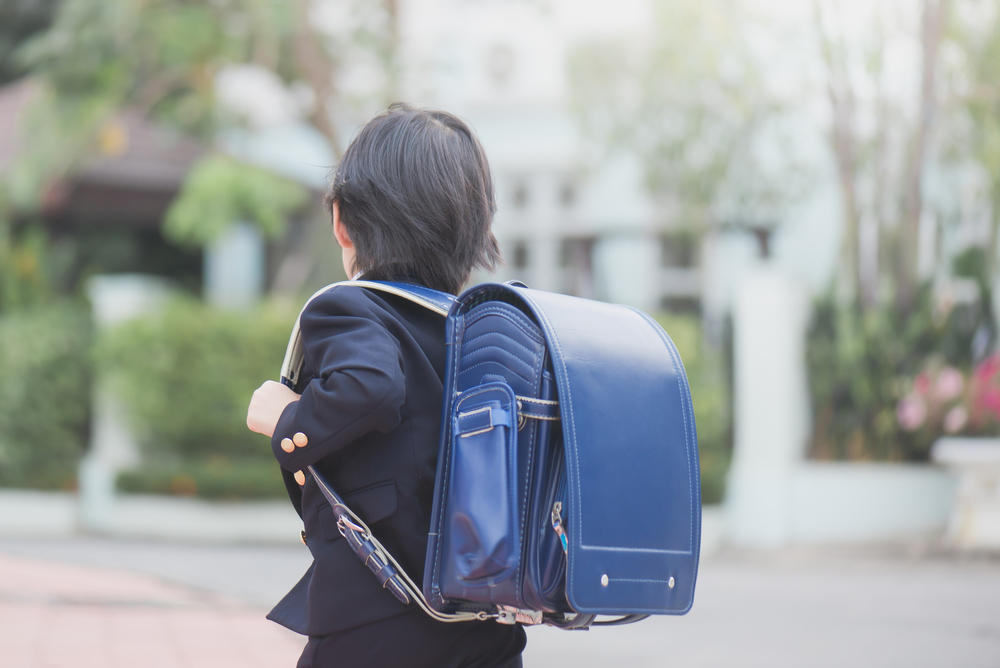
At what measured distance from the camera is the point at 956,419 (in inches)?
336

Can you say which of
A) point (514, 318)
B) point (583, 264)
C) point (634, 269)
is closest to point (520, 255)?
point (634, 269)

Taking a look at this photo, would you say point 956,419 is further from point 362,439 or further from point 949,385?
point 362,439

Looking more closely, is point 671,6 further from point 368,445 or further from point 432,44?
point 368,445

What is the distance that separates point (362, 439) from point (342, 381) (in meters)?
0.15

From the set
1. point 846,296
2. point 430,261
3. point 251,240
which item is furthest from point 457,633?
point 251,240

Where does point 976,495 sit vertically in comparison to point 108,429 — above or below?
below

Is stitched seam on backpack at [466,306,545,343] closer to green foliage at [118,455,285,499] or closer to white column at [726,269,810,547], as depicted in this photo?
green foliage at [118,455,285,499]

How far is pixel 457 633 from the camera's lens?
5.53 feet

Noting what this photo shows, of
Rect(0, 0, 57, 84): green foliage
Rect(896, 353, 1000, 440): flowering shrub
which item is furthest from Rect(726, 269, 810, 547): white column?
Rect(0, 0, 57, 84): green foliage

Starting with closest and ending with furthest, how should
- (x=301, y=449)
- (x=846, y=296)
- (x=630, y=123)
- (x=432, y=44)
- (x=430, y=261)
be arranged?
(x=301, y=449) → (x=430, y=261) → (x=846, y=296) → (x=432, y=44) → (x=630, y=123)

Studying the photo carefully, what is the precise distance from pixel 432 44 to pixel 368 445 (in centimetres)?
939

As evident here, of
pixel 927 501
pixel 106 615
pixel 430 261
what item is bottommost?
pixel 927 501

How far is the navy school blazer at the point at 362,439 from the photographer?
5.20 feet

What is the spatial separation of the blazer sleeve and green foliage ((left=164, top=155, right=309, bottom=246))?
7511 millimetres
